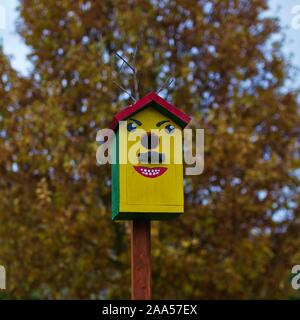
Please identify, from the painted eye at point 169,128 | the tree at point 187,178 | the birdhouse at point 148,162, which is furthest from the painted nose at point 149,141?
the tree at point 187,178

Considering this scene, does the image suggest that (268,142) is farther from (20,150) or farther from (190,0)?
(20,150)

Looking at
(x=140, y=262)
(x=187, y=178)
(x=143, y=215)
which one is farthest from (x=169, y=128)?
(x=187, y=178)

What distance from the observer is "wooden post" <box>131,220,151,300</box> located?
3939 millimetres

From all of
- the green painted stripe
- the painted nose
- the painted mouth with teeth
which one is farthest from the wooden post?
the painted nose

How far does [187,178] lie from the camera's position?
8445 mm

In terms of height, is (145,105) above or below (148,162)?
above

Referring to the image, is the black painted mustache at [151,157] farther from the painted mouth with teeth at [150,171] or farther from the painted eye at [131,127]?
the painted eye at [131,127]

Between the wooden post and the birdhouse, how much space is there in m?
0.09

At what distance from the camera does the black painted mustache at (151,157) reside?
4.15 meters

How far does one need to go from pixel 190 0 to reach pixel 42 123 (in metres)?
2.60

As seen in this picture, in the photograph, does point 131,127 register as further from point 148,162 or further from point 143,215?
point 143,215

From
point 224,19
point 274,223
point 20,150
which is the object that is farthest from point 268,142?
point 20,150

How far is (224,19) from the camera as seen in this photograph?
8.94 meters

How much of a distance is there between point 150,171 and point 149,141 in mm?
210
